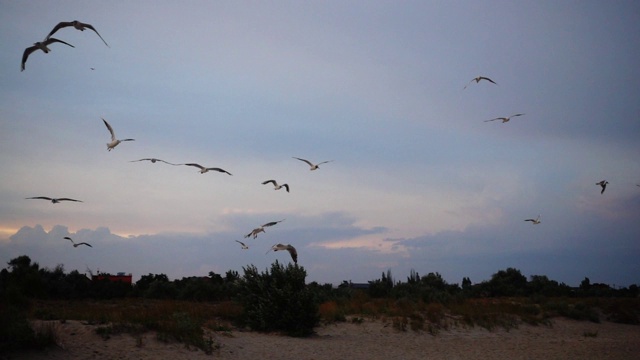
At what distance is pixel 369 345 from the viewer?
21250 mm

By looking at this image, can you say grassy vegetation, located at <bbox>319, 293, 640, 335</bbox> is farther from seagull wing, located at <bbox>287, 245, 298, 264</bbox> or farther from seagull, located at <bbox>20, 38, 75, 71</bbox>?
seagull, located at <bbox>20, 38, 75, 71</bbox>

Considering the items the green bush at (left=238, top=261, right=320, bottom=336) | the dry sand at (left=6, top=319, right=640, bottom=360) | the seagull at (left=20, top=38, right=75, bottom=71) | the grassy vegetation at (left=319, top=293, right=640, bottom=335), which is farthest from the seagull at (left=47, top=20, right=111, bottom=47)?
the grassy vegetation at (left=319, top=293, right=640, bottom=335)

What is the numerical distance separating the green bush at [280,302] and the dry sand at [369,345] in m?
0.66

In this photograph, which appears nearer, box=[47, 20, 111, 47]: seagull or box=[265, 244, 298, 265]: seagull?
box=[47, 20, 111, 47]: seagull

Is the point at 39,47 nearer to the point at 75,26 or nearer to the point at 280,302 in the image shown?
the point at 75,26

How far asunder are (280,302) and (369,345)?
379cm

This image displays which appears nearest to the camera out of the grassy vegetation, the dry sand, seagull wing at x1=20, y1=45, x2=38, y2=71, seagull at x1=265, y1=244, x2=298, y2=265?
seagull wing at x1=20, y1=45, x2=38, y2=71

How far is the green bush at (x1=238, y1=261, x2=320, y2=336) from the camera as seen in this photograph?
2175cm

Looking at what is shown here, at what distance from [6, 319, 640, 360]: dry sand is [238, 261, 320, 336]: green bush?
0.66 meters

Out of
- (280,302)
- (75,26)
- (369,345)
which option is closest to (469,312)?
(369,345)

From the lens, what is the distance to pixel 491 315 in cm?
2934

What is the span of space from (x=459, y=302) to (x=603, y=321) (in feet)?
27.6

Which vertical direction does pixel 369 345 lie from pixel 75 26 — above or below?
below

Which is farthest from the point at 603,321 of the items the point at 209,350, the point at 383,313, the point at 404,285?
the point at 209,350
